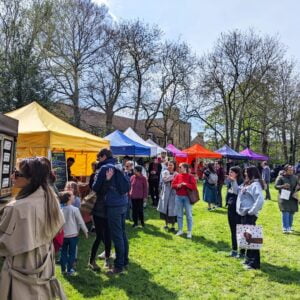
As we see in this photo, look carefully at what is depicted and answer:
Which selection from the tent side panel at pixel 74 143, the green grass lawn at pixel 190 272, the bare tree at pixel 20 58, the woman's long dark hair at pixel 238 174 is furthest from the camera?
the bare tree at pixel 20 58

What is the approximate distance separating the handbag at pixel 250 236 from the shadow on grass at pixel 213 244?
166cm

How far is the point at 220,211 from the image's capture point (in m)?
13.5

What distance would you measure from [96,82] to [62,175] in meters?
25.7

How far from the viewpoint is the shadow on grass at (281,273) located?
6.09 m

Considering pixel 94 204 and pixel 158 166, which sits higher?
pixel 158 166

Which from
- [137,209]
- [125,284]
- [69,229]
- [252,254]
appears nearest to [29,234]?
[69,229]

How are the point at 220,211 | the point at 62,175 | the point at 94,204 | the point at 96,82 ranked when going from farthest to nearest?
the point at 96,82
the point at 220,211
the point at 62,175
the point at 94,204

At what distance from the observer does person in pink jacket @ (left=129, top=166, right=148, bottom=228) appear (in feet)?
31.7

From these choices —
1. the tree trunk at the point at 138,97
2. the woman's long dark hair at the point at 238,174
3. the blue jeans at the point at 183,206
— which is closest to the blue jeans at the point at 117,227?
the woman's long dark hair at the point at 238,174

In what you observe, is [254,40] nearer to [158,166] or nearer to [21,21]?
[21,21]

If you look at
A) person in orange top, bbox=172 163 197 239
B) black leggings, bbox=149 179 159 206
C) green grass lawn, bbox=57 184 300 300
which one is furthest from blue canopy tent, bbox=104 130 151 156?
person in orange top, bbox=172 163 197 239

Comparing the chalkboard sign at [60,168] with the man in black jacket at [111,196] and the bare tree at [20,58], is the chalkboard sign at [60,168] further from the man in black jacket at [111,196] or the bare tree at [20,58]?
the bare tree at [20,58]

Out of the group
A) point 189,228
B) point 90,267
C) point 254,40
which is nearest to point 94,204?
point 90,267

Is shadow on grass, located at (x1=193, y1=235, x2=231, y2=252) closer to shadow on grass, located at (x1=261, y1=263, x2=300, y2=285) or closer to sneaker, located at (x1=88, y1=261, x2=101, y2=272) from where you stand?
shadow on grass, located at (x1=261, y1=263, x2=300, y2=285)
